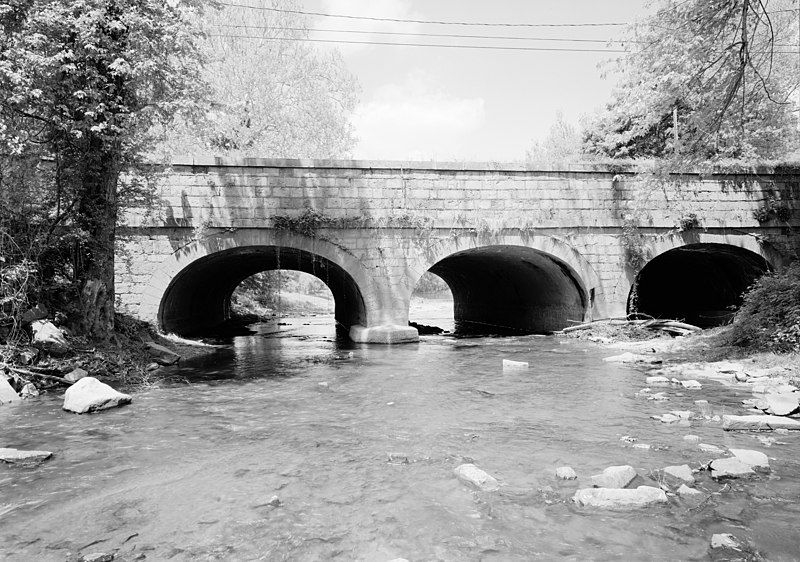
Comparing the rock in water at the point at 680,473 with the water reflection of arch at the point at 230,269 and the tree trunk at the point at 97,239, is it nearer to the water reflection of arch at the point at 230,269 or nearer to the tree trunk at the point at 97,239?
the tree trunk at the point at 97,239

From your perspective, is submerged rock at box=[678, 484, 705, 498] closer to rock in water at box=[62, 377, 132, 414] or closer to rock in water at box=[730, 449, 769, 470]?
rock in water at box=[730, 449, 769, 470]

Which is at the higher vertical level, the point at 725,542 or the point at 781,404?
the point at 781,404

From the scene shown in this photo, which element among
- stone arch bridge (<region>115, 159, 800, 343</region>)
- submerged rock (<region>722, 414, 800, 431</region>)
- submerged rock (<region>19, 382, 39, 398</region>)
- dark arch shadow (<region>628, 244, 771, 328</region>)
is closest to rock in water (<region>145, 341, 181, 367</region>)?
stone arch bridge (<region>115, 159, 800, 343</region>)

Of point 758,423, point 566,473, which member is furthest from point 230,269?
point 758,423

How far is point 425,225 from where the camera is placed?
14.3 metres

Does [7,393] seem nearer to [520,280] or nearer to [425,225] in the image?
[425,225]

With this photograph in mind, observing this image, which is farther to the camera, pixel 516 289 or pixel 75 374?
pixel 516 289

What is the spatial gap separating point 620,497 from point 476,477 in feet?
3.47

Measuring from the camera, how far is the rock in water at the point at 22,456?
4809 mm

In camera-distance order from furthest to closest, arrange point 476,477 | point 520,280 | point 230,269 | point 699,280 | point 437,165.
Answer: point 699,280 < point 230,269 < point 520,280 < point 437,165 < point 476,477

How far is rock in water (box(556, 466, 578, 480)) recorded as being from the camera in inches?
167

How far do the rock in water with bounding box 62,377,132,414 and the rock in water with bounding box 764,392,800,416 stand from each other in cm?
780

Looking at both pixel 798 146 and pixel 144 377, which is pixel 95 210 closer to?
pixel 144 377

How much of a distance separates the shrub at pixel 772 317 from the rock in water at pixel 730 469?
213 inches
